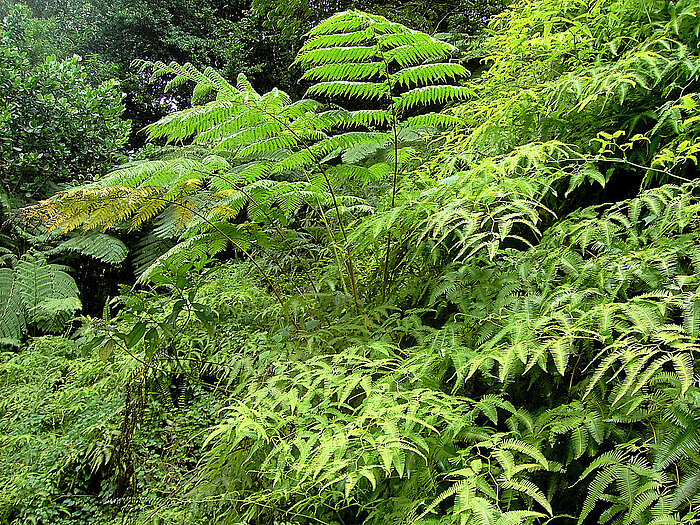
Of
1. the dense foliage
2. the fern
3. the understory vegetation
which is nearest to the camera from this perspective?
the understory vegetation

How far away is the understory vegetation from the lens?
35.4 inches

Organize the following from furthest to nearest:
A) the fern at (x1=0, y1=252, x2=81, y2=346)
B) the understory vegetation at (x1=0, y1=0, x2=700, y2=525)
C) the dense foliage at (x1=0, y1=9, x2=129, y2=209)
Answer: the dense foliage at (x1=0, y1=9, x2=129, y2=209) < the fern at (x1=0, y1=252, x2=81, y2=346) < the understory vegetation at (x1=0, y1=0, x2=700, y2=525)

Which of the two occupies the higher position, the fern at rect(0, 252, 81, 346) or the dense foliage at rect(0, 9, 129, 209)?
the dense foliage at rect(0, 9, 129, 209)

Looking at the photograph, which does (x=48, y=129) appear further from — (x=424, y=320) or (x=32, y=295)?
(x=424, y=320)

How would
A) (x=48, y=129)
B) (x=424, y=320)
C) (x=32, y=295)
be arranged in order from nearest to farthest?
(x=424, y=320) < (x=32, y=295) < (x=48, y=129)

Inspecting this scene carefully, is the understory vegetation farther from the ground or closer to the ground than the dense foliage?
closer to the ground

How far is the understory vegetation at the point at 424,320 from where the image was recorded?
0.90 meters

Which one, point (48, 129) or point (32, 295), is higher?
point (48, 129)

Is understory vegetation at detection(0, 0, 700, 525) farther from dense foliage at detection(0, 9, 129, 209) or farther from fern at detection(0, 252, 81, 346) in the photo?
dense foliage at detection(0, 9, 129, 209)

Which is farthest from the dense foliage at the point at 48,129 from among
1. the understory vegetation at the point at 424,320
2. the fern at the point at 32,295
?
the understory vegetation at the point at 424,320

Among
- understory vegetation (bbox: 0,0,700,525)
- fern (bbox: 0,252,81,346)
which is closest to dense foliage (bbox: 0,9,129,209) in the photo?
fern (bbox: 0,252,81,346)

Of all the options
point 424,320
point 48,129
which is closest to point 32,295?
point 48,129

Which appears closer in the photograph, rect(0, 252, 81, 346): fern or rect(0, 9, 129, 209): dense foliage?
rect(0, 252, 81, 346): fern

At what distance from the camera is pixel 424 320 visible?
1562 mm
